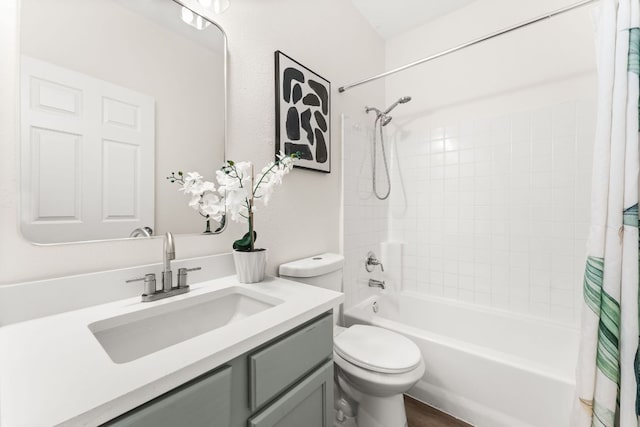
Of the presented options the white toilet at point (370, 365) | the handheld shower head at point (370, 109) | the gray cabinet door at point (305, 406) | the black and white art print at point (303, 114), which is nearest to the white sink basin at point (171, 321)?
the gray cabinet door at point (305, 406)

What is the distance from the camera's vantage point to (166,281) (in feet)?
2.86

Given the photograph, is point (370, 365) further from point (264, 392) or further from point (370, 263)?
point (370, 263)

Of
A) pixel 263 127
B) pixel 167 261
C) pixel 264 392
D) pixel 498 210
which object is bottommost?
pixel 264 392

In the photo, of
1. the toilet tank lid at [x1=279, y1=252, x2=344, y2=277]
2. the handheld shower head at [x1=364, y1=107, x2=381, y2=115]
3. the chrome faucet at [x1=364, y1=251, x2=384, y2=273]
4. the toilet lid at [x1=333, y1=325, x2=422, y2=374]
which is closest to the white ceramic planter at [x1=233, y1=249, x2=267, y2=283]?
the toilet tank lid at [x1=279, y1=252, x2=344, y2=277]

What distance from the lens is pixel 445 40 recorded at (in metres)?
2.04

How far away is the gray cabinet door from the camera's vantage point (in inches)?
26.3

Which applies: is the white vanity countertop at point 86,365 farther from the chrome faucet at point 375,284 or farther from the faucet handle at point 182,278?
the chrome faucet at point 375,284

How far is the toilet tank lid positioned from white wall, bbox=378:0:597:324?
997 millimetres

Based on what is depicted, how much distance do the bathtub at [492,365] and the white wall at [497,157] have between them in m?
0.12

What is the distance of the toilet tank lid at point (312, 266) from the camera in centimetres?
129

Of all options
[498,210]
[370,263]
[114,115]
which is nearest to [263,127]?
[114,115]

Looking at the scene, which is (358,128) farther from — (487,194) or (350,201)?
(487,194)

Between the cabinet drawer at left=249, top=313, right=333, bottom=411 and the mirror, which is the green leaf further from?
the cabinet drawer at left=249, top=313, right=333, bottom=411

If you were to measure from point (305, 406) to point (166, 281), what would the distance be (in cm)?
58
